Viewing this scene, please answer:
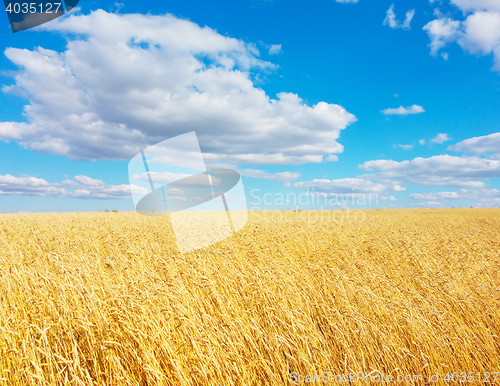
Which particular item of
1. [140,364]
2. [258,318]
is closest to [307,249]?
[258,318]

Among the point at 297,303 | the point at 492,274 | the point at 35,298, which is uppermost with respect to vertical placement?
the point at 35,298

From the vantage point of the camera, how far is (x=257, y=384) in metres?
3.07

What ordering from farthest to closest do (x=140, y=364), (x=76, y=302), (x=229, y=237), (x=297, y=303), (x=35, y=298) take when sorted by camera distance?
1. (x=229, y=237)
2. (x=297, y=303)
3. (x=35, y=298)
4. (x=76, y=302)
5. (x=140, y=364)

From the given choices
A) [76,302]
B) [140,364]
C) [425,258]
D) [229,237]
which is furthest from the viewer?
[229,237]

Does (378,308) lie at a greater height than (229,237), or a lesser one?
lesser

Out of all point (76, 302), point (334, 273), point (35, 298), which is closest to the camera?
point (76, 302)

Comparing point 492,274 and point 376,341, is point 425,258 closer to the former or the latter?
point 492,274

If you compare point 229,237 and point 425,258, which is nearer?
point 425,258

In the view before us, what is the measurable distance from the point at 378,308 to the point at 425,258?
469cm

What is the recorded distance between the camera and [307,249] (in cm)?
862

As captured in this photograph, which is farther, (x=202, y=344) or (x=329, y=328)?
(x=329, y=328)

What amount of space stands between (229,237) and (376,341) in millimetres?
6744

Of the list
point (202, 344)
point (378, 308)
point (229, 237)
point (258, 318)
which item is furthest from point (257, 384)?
point (229, 237)

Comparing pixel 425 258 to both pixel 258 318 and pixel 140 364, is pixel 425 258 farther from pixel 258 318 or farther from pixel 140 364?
pixel 140 364
